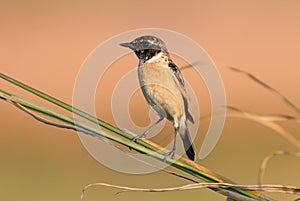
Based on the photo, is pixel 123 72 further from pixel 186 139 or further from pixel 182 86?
pixel 182 86

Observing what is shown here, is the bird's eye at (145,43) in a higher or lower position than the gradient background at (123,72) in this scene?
lower

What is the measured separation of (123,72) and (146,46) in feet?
15.4

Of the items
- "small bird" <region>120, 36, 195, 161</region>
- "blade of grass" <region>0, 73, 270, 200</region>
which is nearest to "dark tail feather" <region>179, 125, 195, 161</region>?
"small bird" <region>120, 36, 195, 161</region>

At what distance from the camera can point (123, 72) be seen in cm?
694

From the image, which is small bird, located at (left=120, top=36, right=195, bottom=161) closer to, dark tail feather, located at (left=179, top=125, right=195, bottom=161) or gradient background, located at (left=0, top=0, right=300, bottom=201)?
dark tail feather, located at (left=179, top=125, right=195, bottom=161)

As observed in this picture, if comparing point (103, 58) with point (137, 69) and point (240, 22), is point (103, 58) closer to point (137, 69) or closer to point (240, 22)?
point (137, 69)

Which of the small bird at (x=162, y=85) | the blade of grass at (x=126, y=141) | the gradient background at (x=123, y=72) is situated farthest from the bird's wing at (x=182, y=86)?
the gradient background at (x=123, y=72)

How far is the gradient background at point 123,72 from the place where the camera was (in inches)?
238

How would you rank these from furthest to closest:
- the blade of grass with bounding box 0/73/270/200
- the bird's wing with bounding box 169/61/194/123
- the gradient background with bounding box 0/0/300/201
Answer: the gradient background with bounding box 0/0/300/201, the bird's wing with bounding box 169/61/194/123, the blade of grass with bounding box 0/73/270/200

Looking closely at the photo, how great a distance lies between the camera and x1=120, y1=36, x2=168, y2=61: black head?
2.21 m

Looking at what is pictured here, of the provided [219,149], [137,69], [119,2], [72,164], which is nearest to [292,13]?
[119,2]

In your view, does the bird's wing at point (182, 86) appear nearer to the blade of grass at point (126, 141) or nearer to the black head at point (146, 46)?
the black head at point (146, 46)

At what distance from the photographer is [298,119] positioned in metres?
1.43

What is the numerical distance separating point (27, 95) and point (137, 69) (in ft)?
15.0
